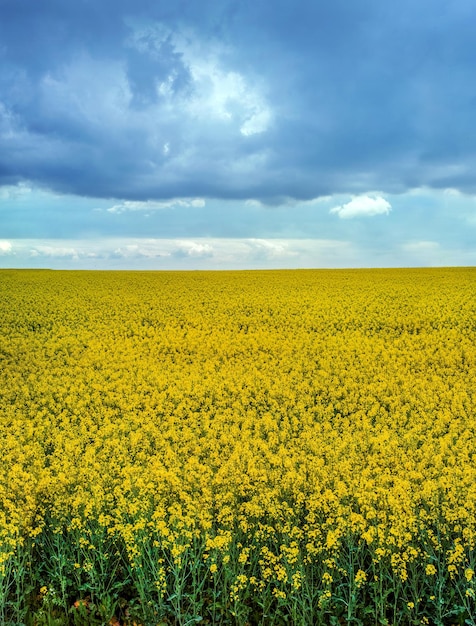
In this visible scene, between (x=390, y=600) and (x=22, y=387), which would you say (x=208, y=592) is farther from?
(x=22, y=387)

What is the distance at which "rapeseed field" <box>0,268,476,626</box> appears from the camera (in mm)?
6617

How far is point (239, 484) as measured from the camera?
8469mm

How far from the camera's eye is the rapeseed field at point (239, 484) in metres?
6.62

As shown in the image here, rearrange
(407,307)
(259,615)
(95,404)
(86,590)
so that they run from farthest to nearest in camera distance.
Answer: (407,307) < (95,404) < (86,590) < (259,615)

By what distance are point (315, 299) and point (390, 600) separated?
26721mm

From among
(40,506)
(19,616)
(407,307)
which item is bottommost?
(19,616)

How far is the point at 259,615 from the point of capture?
6.61m

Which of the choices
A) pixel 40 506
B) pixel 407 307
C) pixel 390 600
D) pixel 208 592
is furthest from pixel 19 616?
pixel 407 307

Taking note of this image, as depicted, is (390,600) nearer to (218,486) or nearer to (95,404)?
(218,486)

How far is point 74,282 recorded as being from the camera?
151 ft

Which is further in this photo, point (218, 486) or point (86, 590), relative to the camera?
point (218, 486)

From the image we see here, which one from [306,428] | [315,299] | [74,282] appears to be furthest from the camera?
[74,282]

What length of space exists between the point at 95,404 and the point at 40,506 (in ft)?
16.9

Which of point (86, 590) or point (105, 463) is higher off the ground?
point (105, 463)
